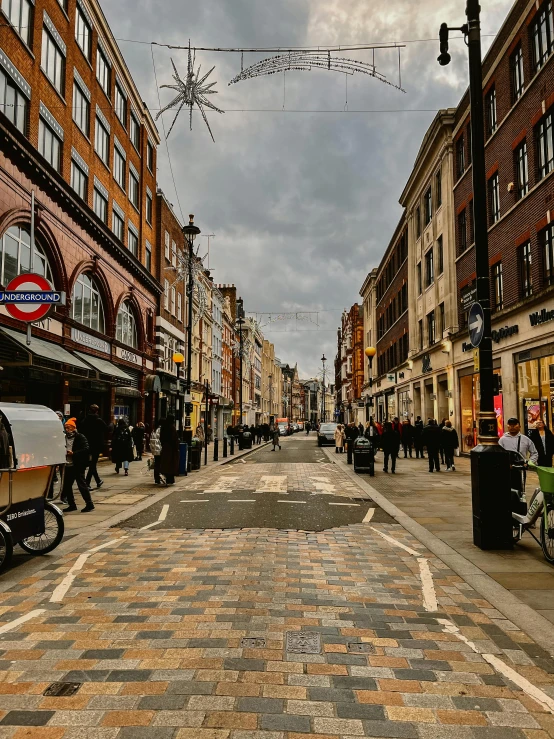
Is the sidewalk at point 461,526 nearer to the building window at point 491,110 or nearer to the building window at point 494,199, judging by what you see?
the building window at point 494,199

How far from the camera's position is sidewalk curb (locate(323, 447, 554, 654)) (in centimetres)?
448

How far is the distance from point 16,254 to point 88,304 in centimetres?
645

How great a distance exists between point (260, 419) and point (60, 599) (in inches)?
3738

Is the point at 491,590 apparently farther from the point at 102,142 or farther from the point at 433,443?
the point at 102,142

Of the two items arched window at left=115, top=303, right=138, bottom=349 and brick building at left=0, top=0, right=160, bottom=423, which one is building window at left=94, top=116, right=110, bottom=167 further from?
arched window at left=115, top=303, right=138, bottom=349

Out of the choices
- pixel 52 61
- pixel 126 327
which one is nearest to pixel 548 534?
pixel 52 61

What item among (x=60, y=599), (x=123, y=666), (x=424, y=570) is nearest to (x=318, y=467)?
(x=424, y=570)

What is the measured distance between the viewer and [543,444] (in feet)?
43.4

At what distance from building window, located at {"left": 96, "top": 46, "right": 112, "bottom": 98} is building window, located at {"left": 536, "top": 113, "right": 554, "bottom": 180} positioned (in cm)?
1829

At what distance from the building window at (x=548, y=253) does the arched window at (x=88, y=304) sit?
16.4 meters

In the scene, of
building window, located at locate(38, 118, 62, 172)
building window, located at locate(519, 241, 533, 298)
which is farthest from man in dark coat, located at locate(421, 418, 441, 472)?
building window, located at locate(38, 118, 62, 172)

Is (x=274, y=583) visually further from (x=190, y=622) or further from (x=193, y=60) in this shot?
(x=193, y=60)

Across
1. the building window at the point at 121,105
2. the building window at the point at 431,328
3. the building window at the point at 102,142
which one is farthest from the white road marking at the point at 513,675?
the building window at the point at 121,105

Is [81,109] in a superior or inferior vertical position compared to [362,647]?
superior
